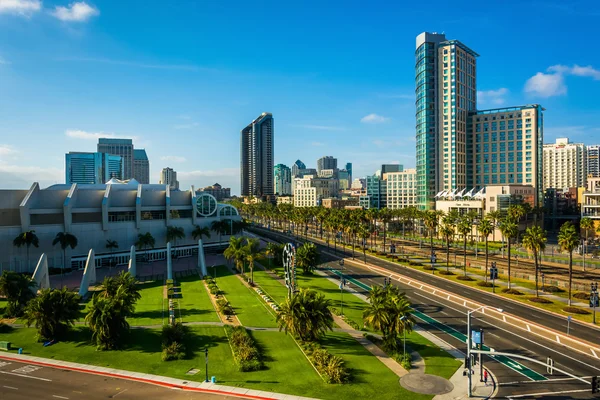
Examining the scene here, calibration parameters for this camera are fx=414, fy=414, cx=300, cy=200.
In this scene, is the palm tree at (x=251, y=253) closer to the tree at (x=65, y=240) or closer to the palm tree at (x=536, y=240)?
the tree at (x=65, y=240)

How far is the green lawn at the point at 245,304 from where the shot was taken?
2405 inches

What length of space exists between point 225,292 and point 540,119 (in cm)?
18277

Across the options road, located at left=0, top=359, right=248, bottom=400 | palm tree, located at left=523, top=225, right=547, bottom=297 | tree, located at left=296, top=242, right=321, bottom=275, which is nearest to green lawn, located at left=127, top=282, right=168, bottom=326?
road, located at left=0, top=359, right=248, bottom=400

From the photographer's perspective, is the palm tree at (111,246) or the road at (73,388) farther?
the palm tree at (111,246)

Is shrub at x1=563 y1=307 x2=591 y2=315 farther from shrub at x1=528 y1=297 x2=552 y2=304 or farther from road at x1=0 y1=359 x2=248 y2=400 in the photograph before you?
road at x1=0 y1=359 x2=248 y2=400

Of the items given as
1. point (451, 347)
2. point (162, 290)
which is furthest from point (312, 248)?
point (451, 347)

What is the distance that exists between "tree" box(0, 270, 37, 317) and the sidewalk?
16.9 metres

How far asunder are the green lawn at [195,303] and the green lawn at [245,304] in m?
3.77

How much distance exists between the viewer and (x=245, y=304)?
231 ft

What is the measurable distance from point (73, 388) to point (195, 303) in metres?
30.2

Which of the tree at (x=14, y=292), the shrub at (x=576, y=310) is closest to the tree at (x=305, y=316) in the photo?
the shrub at (x=576, y=310)

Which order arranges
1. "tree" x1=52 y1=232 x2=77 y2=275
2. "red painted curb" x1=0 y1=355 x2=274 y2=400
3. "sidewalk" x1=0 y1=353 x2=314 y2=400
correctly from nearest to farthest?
1. "sidewalk" x1=0 y1=353 x2=314 y2=400
2. "red painted curb" x1=0 y1=355 x2=274 y2=400
3. "tree" x1=52 y1=232 x2=77 y2=275

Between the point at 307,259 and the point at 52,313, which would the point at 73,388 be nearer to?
the point at 52,313

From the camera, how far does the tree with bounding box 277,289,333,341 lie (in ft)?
164
